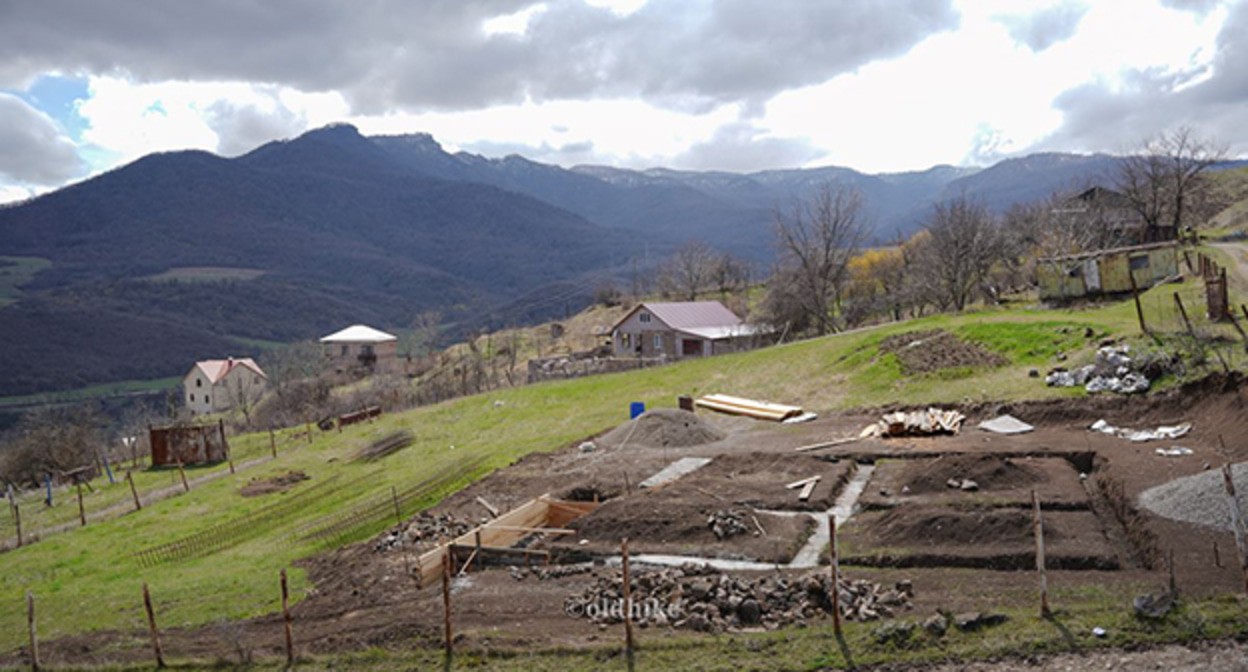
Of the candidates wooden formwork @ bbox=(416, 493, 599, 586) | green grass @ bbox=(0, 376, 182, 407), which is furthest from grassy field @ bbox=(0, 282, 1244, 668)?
green grass @ bbox=(0, 376, 182, 407)

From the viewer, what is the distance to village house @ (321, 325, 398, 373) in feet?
307

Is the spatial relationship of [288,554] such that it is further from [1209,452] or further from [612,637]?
[1209,452]

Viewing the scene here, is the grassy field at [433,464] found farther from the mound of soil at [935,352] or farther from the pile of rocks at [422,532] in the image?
the pile of rocks at [422,532]

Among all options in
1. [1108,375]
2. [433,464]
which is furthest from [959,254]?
[433,464]

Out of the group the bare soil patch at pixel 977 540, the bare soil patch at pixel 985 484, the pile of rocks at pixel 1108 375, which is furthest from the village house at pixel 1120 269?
the bare soil patch at pixel 977 540

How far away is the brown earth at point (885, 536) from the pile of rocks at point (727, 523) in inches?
9.4

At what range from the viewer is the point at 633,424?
3034cm

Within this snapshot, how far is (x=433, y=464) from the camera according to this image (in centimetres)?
3170

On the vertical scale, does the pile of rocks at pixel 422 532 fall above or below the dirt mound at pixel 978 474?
below

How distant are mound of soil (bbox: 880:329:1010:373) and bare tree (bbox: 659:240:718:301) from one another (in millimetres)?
62494

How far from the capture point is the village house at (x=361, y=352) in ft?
307

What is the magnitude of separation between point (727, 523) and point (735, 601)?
4.84 metres

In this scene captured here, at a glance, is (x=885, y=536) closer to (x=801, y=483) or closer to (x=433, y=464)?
→ (x=801, y=483)

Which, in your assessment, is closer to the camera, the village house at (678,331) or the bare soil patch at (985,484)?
the bare soil patch at (985,484)
